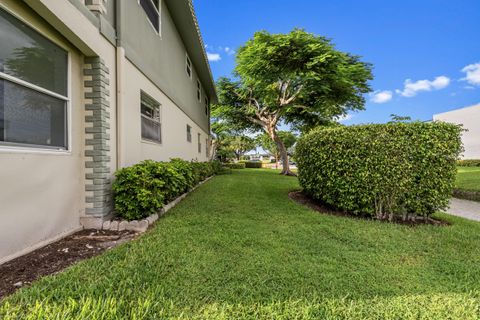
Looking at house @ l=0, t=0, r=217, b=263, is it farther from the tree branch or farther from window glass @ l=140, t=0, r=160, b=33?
the tree branch

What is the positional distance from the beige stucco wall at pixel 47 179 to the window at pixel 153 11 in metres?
2.45

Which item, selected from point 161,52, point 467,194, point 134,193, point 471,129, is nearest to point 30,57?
point 134,193

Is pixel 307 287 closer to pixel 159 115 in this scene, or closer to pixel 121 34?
pixel 121 34

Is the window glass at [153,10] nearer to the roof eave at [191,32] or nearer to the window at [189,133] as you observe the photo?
the roof eave at [191,32]

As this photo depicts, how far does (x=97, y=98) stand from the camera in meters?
3.81

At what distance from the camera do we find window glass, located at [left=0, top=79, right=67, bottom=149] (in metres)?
2.66

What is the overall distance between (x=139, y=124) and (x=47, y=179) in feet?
8.03

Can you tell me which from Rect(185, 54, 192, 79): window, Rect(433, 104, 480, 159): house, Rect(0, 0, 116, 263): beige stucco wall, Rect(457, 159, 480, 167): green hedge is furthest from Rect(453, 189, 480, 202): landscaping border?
Rect(433, 104, 480, 159): house

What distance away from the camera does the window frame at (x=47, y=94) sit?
2.63 m

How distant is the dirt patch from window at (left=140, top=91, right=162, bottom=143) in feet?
9.15

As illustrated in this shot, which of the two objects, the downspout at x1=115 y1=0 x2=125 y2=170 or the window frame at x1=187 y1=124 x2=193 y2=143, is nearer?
the downspout at x1=115 y1=0 x2=125 y2=170

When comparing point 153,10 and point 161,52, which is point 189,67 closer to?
point 161,52

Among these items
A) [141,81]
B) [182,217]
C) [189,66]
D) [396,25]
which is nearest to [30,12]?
[141,81]

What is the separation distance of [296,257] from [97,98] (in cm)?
382
